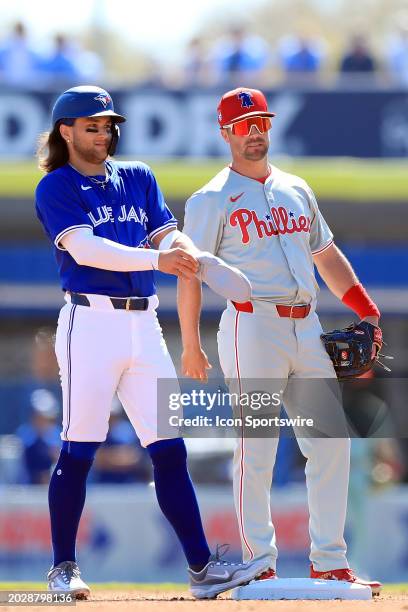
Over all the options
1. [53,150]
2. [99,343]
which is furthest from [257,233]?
[53,150]

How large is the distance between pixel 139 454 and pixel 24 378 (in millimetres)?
1750

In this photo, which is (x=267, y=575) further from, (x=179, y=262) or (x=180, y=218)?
(x=180, y=218)

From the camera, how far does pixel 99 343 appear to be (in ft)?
16.7

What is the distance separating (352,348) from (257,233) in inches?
24.3

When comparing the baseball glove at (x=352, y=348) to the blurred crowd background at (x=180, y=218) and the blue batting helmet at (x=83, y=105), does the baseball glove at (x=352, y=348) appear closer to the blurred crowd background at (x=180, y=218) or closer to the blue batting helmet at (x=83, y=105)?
the blue batting helmet at (x=83, y=105)

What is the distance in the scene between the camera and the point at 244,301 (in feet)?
16.3

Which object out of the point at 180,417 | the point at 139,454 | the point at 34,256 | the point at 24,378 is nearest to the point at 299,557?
the point at 139,454

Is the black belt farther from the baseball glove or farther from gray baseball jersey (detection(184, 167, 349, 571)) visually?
the baseball glove

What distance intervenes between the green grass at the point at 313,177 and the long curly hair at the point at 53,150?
754cm

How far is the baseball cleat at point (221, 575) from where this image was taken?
203 inches

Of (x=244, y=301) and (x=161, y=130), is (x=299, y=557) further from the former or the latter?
(x=244, y=301)

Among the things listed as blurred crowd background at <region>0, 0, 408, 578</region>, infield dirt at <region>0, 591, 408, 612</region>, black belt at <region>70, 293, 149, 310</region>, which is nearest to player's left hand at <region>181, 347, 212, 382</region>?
black belt at <region>70, 293, 149, 310</region>

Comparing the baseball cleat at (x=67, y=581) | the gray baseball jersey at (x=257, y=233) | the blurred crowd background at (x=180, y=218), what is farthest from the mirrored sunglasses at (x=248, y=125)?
the blurred crowd background at (x=180, y=218)

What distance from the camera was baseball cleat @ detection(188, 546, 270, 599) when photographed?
16.9 ft
